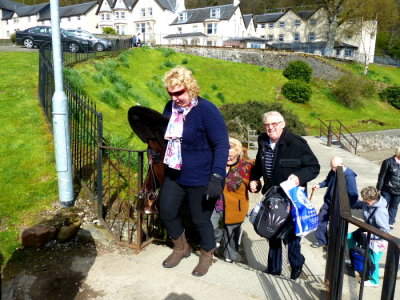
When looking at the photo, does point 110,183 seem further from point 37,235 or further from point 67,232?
point 37,235

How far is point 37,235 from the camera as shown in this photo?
148 inches

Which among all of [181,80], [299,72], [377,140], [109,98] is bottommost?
[377,140]

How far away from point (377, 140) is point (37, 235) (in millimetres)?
23069

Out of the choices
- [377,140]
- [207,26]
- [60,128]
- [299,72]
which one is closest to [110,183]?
[60,128]

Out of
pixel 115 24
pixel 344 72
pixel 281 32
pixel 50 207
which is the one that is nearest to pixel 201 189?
pixel 50 207

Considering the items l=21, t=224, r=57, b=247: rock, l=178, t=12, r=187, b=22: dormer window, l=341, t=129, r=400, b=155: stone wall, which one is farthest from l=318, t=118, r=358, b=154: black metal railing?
l=178, t=12, r=187, b=22: dormer window

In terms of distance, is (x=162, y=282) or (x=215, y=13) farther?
(x=215, y=13)

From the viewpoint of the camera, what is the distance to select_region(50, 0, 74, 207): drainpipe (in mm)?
4219

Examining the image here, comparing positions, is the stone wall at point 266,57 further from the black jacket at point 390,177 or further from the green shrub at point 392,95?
the black jacket at point 390,177

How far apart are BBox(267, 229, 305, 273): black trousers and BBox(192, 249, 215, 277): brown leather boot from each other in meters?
0.77

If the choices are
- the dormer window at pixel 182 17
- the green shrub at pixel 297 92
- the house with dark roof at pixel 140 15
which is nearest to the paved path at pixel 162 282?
the green shrub at pixel 297 92

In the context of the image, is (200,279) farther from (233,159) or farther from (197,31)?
(197,31)

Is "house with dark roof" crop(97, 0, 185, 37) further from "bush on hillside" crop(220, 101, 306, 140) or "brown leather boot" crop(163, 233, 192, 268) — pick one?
"brown leather boot" crop(163, 233, 192, 268)

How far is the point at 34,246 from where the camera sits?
12.4ft
